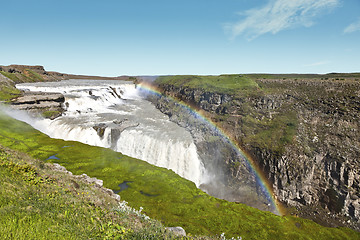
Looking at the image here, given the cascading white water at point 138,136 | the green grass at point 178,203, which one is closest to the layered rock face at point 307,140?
the green grass at point 178,203

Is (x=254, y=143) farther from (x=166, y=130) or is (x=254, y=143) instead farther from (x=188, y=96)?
(x=188, y=96)

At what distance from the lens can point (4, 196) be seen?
8.07 metres

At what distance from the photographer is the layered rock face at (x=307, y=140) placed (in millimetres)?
30016

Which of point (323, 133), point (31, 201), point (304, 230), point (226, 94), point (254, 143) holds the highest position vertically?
point (226, 94)

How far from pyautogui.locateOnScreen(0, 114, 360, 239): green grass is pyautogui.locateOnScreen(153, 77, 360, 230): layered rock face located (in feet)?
21.3

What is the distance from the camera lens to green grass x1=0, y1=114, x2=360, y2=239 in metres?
20.7

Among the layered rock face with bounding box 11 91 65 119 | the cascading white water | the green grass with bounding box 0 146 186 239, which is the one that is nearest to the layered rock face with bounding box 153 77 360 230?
the cascading white water

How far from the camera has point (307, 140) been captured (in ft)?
120

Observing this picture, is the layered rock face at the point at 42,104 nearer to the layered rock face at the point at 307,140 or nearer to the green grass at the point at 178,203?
the green grass at the point at 178,203

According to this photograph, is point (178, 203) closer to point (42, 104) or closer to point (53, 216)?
point (53, 216)

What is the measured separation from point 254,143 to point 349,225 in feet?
60.3

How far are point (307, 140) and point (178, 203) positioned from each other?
95.2 ft

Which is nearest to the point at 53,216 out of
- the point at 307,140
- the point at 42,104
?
the point at 307,140

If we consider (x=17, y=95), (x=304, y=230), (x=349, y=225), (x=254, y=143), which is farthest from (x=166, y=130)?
(x=17, y=95)
